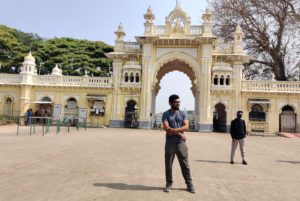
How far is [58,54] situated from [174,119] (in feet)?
136

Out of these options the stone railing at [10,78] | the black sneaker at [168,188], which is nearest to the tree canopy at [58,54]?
the stone railing at [10,78]

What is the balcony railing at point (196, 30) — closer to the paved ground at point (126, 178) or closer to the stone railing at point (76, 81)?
the stone railing at point (76, 81)

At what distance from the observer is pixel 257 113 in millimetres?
29172

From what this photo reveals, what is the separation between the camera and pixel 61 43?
4559cm

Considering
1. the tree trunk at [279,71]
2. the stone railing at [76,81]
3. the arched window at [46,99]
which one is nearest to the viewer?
the stone railing at [76,81]

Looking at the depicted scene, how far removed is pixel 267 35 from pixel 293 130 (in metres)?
11.6

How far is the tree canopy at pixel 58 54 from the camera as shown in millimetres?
42969

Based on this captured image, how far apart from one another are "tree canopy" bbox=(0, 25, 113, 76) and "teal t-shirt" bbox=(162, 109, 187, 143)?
124ft

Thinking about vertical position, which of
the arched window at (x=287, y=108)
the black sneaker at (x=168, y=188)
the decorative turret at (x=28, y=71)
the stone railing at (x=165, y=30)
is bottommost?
the black sneaker at (x=168, y=188)

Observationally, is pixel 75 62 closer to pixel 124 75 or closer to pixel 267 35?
pixel 124 75

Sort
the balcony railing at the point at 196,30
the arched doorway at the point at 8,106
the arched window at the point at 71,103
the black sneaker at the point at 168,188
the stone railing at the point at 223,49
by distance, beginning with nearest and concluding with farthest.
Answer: the black sneaker at the point at 168,188 < the balcony railing at the point at 196,30 < the stone railing at the point at 223,49 < the arched window at the point at 71,103 < the arched doorway at the point at 8,106

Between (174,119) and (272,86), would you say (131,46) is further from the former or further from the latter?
(174,119)

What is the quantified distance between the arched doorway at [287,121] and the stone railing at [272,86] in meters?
1.89

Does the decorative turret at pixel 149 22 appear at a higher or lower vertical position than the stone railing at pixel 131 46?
higher
